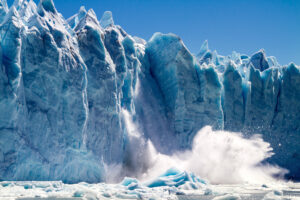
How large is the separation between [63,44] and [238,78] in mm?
12048

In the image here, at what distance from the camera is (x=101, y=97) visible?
15.0 metres

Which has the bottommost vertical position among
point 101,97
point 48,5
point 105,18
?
point 101,97

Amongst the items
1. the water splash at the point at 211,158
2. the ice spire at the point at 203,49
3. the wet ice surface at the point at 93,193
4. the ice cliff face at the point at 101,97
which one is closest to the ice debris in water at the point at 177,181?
the wet ice surface at the point at 93,193

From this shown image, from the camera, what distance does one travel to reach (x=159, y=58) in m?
19.7

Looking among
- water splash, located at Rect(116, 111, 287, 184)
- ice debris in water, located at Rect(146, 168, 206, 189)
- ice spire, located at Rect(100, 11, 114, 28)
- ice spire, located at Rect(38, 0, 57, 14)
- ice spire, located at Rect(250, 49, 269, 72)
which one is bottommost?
ice debris in water, located at Rect(146, 168, 206, 189)

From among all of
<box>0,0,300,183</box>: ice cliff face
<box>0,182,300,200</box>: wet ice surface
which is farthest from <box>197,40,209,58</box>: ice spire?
<box>0,182,300,200</box>: wet ice surface

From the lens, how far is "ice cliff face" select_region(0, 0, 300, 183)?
484 inches

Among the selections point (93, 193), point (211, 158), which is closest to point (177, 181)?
point (93, 193)

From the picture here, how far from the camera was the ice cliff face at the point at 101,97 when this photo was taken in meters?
12.3

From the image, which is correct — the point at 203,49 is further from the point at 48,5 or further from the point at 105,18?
the point at 48,5

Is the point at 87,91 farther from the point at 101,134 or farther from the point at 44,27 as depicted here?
the point at 44,27

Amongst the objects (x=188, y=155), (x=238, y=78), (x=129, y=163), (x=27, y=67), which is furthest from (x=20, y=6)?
(x=238, y=78)

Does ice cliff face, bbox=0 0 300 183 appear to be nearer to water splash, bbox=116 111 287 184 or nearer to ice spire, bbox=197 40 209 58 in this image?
water splash, bbox=116 111 287 184

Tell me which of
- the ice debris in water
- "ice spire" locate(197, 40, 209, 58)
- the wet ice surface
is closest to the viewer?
the wet ice surface
